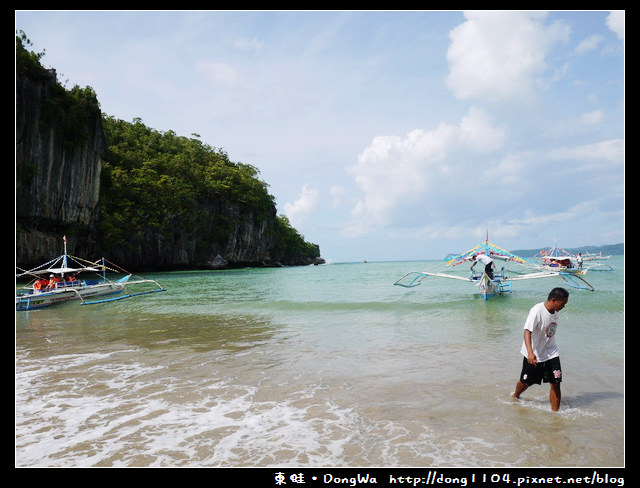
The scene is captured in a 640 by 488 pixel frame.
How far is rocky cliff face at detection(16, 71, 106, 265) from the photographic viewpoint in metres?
28.3

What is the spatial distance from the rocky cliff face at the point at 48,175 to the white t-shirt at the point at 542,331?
32111mm

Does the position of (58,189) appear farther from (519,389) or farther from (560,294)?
(560,294)

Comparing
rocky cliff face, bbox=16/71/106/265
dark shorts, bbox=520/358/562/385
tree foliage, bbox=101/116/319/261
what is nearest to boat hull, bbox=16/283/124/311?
rocky cliff face, bbox=16/71/106/265

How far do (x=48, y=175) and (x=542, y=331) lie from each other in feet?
116

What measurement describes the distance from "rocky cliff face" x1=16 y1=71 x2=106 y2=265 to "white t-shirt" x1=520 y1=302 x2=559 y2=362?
3211cm

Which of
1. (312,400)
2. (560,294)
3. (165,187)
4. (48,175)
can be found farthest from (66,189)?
(560,294)

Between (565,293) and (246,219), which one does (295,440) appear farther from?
(246,219)

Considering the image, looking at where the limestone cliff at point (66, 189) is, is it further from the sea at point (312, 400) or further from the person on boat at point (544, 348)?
the person on boat at point (544, 348)

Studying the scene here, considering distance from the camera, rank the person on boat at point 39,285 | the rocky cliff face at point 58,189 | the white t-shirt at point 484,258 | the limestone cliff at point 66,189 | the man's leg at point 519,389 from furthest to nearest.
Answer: the limestone cliff at point 66,189, the rocky cliff face at point 58,189, the person on boat at point 39,285, the white t-shirt at point 484,258, the man's leg at point 519,389

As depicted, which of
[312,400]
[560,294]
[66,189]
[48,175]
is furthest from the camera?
[66,189]

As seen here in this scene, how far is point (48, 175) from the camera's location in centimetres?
3070

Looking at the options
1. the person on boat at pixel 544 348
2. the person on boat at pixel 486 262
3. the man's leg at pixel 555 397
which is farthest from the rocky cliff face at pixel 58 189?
the man's leg at pixel 555 397

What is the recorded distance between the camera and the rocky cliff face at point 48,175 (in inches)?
1113

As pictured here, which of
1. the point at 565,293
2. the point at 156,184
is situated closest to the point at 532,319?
the point at 565,293
